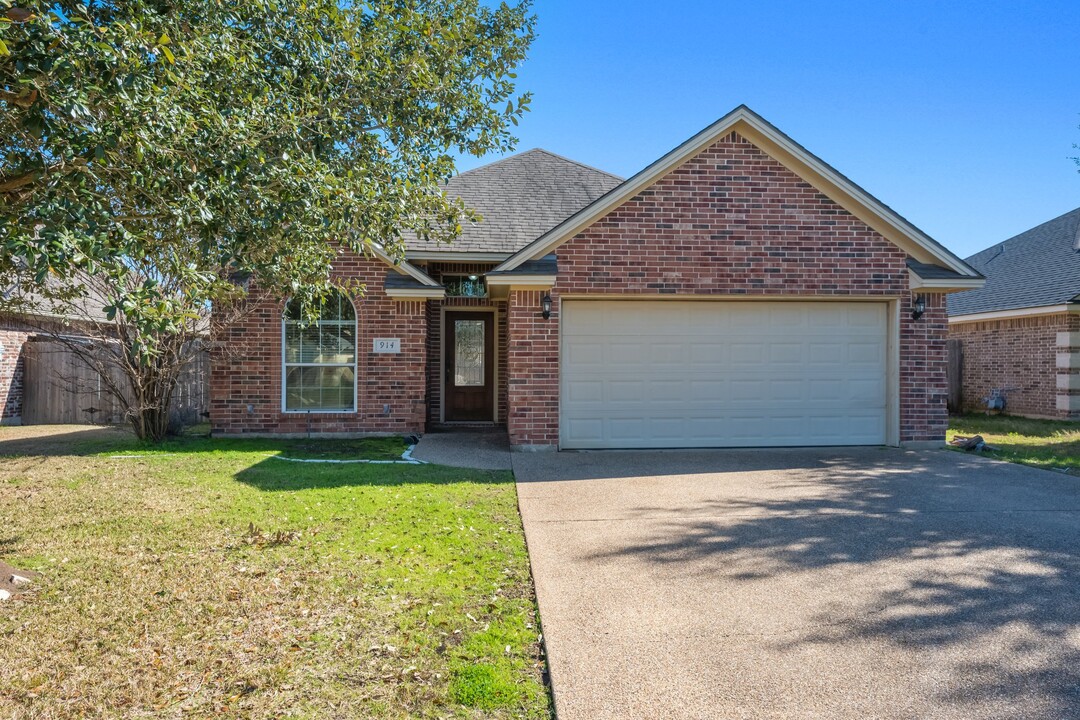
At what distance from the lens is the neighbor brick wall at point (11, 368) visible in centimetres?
1500

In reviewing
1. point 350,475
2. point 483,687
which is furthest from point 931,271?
point 483,687

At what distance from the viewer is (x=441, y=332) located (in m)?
14.0

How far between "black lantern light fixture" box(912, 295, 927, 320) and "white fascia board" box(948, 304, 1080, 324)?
270 inches

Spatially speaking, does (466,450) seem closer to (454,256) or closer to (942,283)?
(454,256)

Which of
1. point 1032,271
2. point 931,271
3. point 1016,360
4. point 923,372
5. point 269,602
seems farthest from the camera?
point 1032,271

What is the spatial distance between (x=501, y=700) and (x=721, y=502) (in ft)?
14.6

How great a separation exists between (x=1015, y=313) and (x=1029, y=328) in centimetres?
47

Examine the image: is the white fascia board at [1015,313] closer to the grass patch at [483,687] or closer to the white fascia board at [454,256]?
the white fascia board at [454,256]

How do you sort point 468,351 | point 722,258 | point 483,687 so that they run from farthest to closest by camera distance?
point 468,351
point 722,258
point 483,687

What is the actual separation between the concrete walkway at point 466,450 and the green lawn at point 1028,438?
7.21 m

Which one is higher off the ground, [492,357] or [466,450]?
[492,357]

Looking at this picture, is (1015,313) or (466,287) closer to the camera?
(466,287)

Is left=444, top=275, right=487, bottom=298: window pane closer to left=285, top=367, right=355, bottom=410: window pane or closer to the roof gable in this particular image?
left=285, top=367, right=355, bottom=410: window pane

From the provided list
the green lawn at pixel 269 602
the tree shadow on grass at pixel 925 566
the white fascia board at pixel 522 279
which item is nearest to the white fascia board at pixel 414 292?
the white fascia board at pixel 522 279
